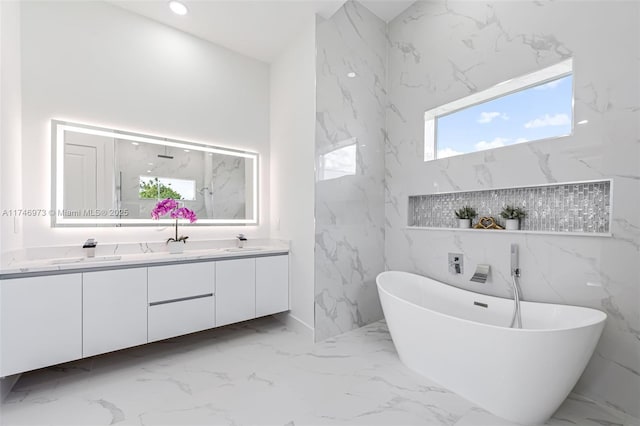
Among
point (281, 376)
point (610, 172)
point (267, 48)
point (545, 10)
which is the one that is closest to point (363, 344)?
point (281, 376)

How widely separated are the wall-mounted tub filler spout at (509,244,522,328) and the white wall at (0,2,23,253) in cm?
346

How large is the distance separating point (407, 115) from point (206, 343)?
3086mm

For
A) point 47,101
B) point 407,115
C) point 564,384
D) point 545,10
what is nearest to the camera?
point 564,384

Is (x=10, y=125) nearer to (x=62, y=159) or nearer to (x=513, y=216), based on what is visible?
(x=62, y=159)

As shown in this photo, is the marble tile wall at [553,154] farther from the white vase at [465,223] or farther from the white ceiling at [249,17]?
the white ceiling at [249,17]

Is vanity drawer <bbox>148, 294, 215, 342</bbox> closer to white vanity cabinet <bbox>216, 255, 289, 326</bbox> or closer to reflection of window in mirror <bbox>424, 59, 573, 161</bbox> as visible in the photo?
white vanity cabinet <bbox>216, 255, 289, 326</bbox>

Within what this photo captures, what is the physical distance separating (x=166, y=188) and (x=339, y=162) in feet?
5.76

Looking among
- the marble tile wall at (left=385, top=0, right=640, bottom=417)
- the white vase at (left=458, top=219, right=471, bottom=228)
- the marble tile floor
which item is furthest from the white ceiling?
the marble tile floor

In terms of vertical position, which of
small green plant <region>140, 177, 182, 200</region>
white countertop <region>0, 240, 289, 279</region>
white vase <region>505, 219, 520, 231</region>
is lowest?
white countertop <region>0, 240, 289, 279</region>

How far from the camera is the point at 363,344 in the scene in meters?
2.47

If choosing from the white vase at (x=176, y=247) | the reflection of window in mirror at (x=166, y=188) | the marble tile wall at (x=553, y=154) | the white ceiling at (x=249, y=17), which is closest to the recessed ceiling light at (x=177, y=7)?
the white ceiling at (x=249, y=17)

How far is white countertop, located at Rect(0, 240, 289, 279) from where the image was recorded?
1697 mm

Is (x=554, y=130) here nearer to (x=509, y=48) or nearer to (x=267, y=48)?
(x=509, y=48)

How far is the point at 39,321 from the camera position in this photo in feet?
5.52
